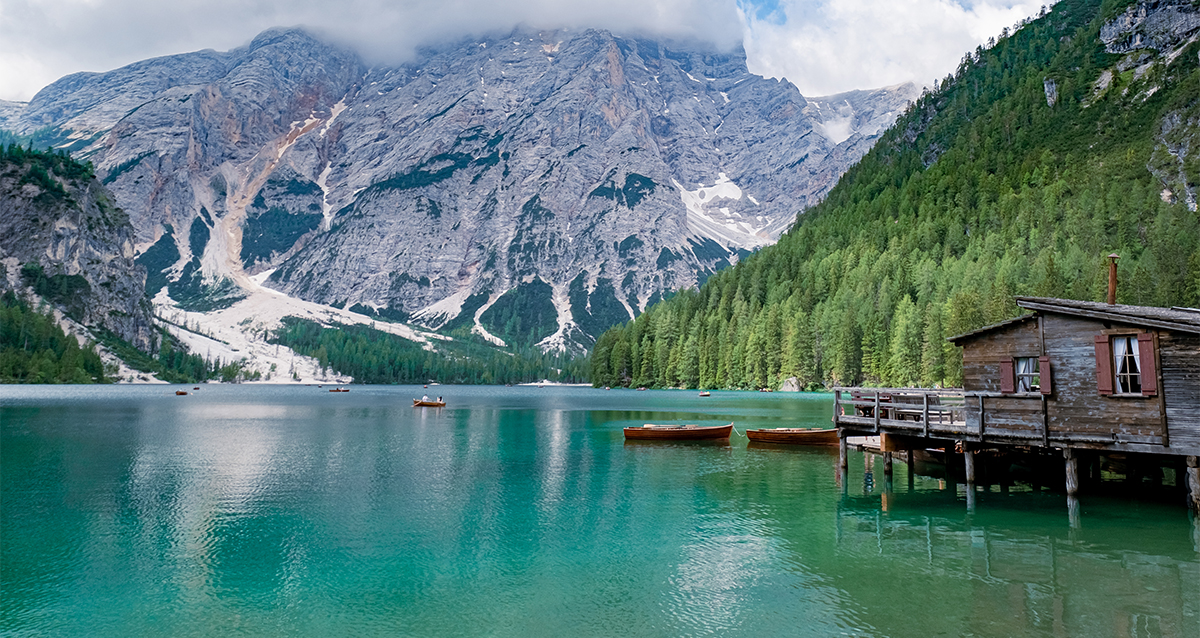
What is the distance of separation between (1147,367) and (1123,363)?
37.1 inches

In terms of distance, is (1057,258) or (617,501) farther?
(1057,258)

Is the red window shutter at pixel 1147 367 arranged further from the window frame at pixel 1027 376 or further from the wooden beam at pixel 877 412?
the wooden beam at pixel 877 412

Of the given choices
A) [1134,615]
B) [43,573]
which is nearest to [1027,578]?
[1134,615]

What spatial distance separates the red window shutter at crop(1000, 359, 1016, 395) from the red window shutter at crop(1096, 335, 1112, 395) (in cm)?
350

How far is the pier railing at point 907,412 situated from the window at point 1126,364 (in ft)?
20.7

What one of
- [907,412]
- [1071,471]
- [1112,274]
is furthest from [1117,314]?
[907,412]

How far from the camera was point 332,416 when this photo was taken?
97688mm

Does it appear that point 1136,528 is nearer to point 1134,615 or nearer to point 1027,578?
point 1027,578

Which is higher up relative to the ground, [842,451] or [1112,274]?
[1112,274]

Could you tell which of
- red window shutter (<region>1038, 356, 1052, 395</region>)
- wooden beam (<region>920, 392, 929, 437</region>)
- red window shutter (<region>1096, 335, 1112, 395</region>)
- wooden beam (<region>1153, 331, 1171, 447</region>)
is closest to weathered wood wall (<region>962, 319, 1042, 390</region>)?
Result: red window shutter (<region>1038, 356, 1052, 395</region>)

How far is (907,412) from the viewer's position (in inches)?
1446

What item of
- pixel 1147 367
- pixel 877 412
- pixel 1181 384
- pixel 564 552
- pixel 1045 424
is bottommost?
pixel 564 552

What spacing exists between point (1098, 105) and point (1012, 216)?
184 ft

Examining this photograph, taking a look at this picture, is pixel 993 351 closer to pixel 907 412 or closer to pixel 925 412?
pixel 925 412
